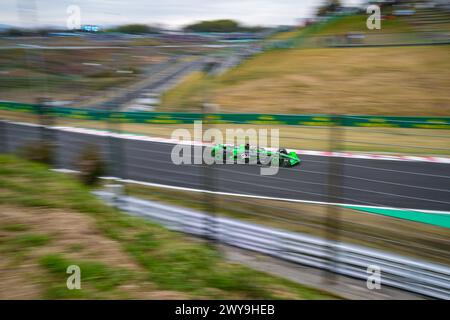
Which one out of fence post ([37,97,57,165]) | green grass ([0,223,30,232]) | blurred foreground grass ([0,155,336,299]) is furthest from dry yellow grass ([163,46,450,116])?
green grass ([0,223,30,232])

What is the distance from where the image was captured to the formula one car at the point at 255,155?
8.58 metres

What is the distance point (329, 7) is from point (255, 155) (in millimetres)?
24760

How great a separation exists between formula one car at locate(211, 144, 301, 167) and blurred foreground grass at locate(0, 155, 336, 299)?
459cm

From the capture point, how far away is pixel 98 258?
295cm

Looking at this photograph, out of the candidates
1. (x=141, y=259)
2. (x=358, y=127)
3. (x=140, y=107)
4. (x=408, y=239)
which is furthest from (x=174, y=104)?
(x=141, y=259)

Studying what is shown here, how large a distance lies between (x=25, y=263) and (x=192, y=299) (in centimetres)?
118

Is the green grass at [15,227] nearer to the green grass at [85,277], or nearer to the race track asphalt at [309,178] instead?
the green grass at [85,277]

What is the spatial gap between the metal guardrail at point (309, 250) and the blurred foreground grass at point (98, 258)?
50 centimetres

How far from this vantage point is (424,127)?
1274cm

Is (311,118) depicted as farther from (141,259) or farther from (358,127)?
(141,259)

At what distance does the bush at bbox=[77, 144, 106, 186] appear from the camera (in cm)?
586

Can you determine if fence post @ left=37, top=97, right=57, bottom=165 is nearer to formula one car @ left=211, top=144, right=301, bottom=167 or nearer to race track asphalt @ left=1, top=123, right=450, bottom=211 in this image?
race track asphalt @ left=1, top=123, right=450, bottom=211

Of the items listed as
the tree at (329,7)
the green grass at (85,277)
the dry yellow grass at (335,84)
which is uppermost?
the tree at (329,7)

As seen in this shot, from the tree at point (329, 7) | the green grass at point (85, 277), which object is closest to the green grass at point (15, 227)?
the green grass at point (85, 277)
